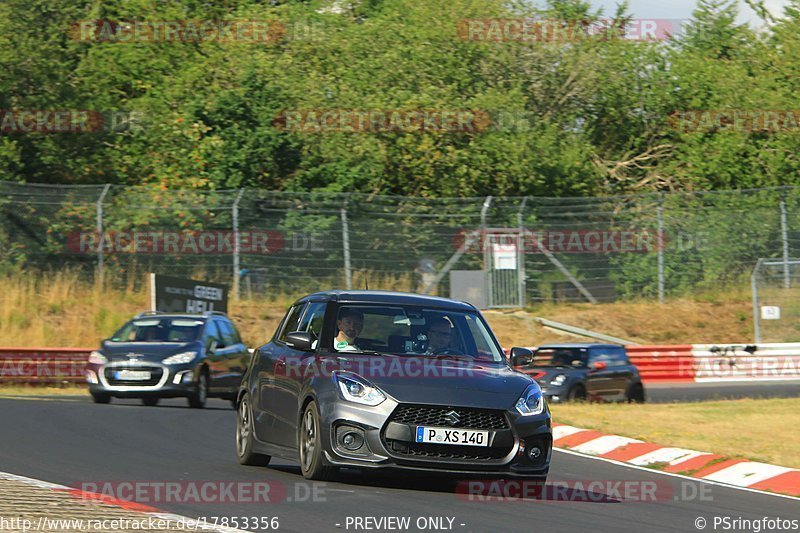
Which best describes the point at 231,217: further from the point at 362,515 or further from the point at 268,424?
the point at 362,515

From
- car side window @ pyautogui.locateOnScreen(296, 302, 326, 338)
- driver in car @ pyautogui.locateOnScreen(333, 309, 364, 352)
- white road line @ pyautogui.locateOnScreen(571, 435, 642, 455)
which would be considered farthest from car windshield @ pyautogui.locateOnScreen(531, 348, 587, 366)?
driver in car @ pyautogui.locateOnScreen(333, 309, 364, 352)

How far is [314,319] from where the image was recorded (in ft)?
38.1

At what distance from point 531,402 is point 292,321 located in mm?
2722

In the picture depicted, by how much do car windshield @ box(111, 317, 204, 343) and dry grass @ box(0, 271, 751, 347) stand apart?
10.1 meters

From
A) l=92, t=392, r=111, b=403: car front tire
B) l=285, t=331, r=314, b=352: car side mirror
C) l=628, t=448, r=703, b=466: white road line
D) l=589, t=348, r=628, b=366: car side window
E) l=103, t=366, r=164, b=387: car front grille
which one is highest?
l=285, t=331, r=314, b=352: car side mirror

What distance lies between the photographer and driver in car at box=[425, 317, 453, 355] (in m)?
11.1

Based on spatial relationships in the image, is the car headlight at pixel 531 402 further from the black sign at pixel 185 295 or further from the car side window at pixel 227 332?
the black sign at pixel 185 295

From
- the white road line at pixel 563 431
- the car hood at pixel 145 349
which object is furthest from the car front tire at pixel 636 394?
the car hood at pixel 145 349

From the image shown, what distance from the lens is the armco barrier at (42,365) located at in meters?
25.9

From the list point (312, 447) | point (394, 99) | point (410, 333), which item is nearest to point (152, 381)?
point (410, 333)

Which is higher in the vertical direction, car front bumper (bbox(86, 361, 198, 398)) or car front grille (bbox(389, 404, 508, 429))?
car front grille (bbox(389, 404, 508, 429))

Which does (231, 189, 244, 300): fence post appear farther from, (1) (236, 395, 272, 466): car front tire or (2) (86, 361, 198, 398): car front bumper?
(1) (236, 395, 272, 466): car front tire

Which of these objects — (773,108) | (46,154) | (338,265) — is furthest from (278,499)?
(773,108)

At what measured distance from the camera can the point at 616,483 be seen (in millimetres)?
12281
